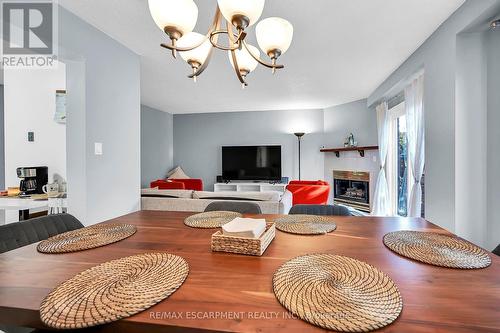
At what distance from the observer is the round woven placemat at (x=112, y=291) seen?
0.51 meters

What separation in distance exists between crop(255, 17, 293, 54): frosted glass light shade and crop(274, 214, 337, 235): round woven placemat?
0.98 m

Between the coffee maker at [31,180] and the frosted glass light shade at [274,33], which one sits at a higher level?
the frosted glass light shade at [274,33]

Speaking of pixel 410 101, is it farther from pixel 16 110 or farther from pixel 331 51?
pixel 16 110

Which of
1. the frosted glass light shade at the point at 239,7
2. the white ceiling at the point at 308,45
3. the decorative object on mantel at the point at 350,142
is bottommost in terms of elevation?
the decorative object on mantel at the point at 350,142

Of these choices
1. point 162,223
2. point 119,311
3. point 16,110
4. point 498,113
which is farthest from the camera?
point 16,110

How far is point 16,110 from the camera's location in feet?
8.69

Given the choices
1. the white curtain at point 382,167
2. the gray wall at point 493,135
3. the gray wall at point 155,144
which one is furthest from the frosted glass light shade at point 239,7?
the gray wall at point 155,144

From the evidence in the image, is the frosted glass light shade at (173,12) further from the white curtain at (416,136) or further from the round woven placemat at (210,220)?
the white curtain at (416,136)

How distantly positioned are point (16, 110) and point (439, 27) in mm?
4588

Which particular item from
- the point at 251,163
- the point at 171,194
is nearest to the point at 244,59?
the point at 171,194

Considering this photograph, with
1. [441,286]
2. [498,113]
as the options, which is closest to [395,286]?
[441,286]

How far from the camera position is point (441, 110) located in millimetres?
2098

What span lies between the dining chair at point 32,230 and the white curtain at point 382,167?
14.2 ft

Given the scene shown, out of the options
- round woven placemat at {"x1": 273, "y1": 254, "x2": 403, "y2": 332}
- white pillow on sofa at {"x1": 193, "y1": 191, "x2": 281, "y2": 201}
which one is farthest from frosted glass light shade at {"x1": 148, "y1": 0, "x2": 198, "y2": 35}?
white pillow on sofa at {"x1": 193, "y1": 191, "x2": 281, "y2": 201}
